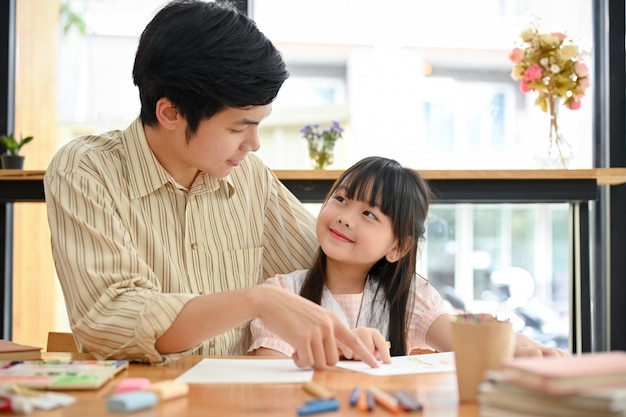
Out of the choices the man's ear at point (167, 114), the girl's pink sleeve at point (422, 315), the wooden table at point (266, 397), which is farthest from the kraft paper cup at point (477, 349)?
the man's ear at point (167, 114)

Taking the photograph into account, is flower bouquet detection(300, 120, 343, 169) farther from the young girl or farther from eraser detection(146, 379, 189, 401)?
eraser detection(146, 379, 189, 401)

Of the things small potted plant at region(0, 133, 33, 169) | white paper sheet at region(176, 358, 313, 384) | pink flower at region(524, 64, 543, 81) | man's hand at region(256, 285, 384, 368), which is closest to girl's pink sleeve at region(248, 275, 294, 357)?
white paper sheet at region(176, 358, 313, 384)

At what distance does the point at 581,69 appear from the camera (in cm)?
262

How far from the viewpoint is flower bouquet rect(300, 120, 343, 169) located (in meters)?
2.73

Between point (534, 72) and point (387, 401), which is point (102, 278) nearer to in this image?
point (387, 401)

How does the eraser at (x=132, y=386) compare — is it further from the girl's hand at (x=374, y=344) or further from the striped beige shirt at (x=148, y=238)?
the girl's hand at (x=374, y=344)

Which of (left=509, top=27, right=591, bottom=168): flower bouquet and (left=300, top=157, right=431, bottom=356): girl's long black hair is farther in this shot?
(left=509, top=27, right=591, bottom=168): flower bouquet

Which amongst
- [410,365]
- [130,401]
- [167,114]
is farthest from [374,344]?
[167,114]

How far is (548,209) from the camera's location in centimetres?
307

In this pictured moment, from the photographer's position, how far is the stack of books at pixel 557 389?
2.64 ft

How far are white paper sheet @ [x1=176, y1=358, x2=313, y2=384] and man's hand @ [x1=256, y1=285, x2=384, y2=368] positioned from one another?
0.03 meters

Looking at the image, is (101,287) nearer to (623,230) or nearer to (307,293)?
(307,293)

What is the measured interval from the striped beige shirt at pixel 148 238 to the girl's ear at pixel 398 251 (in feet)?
0.65

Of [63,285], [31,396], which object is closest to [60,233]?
[63,285]
